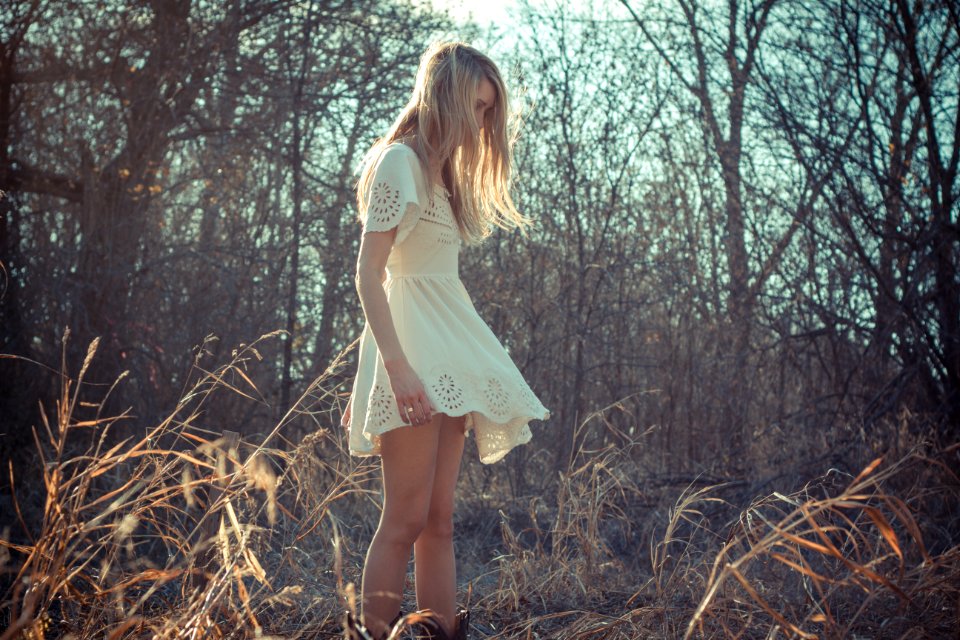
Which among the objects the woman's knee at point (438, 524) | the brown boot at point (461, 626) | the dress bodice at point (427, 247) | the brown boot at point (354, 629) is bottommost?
the brown boot at point (461, 626)

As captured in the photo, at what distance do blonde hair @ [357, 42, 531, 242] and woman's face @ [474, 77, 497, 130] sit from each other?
0.04 ft

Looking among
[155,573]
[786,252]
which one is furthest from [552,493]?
[155,573]

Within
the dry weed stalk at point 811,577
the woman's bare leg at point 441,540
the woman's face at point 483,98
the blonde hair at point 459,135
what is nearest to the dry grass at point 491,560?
the dry weed stalk at point 811,577

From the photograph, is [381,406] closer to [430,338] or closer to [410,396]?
[410,396]

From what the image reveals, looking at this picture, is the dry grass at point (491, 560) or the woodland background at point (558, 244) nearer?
the dry grass at point (491, 560)

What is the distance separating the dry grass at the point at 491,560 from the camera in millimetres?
1776

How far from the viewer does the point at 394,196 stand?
215cm

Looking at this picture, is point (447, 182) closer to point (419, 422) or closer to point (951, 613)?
point (419, 422)

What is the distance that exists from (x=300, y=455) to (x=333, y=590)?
0.69 metres

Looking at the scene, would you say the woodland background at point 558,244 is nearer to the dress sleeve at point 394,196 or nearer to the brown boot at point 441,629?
the brown boot at point 441,629

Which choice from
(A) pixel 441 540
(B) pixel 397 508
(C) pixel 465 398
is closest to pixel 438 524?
(A) pixel 441 540

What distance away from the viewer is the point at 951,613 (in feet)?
8.11

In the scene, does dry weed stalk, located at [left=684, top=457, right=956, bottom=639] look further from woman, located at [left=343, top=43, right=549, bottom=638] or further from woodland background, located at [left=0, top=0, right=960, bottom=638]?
woodland background, located at [left=0, top=0, right=960, bottom=638]

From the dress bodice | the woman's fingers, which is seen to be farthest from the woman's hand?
the dress bodice
